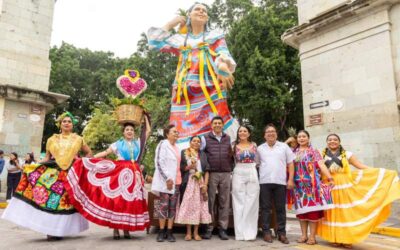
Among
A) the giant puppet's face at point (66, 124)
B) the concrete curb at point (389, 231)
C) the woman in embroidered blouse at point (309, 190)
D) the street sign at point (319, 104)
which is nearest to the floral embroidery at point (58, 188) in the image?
the giant puppet's face at point (66, 124)

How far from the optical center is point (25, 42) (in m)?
11.3

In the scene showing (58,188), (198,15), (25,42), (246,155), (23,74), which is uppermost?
(25,42)

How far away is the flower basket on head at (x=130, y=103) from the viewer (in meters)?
4.62

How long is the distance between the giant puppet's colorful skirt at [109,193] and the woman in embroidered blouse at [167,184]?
0.30m

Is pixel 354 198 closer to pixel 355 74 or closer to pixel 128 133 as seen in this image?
pixel 128 133

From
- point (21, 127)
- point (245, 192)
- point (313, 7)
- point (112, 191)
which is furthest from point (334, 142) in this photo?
point (21, 127)

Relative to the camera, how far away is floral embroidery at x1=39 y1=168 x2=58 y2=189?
14.4ft

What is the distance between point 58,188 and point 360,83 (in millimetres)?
7381

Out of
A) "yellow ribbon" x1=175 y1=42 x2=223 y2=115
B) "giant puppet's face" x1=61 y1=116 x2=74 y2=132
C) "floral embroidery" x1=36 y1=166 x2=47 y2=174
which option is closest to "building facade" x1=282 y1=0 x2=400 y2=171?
"yellow ribbon" x1=175 y1=42 x2=223 y2=115

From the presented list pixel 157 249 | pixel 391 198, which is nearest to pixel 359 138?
pixel 391 198

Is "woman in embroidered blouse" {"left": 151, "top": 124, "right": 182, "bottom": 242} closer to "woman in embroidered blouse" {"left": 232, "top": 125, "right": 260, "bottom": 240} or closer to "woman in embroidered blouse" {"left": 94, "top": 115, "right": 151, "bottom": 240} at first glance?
"woman in embroidered blouse" {"left": 94, "top": 115, "right": 151, "bottom": 240}

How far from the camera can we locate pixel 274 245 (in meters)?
4.05

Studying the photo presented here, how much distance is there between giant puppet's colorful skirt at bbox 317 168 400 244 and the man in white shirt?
575mm

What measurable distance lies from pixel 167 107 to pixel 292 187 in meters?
15.8
